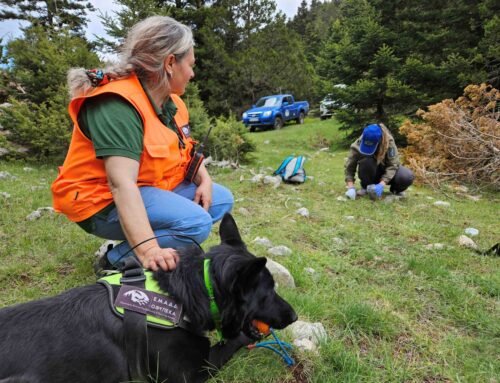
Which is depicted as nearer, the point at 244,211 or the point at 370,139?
the point at 244,211

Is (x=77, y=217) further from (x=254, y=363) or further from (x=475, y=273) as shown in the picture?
(x=475, y=273)

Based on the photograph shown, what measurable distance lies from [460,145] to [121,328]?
278 inches

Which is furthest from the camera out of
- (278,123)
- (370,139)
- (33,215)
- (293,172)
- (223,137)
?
(278,123)

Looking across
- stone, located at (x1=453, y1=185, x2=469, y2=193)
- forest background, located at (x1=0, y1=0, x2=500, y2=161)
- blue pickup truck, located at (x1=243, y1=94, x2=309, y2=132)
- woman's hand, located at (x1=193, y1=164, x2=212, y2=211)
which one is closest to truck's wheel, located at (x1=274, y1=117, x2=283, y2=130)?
blue pickup truck, located at (x1=243, y1=94, x2=309, y2=132)

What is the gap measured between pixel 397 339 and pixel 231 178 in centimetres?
545

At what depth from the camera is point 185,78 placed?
7.54ft

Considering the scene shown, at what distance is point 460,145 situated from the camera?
669 centimetres

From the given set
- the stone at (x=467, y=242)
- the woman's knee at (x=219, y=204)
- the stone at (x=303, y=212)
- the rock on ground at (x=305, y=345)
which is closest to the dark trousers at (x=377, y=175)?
the stone at (x=303, y=212)

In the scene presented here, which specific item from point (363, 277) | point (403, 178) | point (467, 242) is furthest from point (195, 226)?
point (403, 178)

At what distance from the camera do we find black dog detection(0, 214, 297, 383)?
1.45 metres

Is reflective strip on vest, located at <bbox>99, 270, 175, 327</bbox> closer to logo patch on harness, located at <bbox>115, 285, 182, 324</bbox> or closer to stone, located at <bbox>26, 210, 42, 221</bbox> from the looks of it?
logo patch on harness, located at <bbox>115, 285, 182, 324</bbox>

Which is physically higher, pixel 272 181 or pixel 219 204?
pixel 219 204

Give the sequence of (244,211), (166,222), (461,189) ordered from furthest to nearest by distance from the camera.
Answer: (461,189) < (244,211) < (166,222)

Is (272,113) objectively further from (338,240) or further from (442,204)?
(338,240)
